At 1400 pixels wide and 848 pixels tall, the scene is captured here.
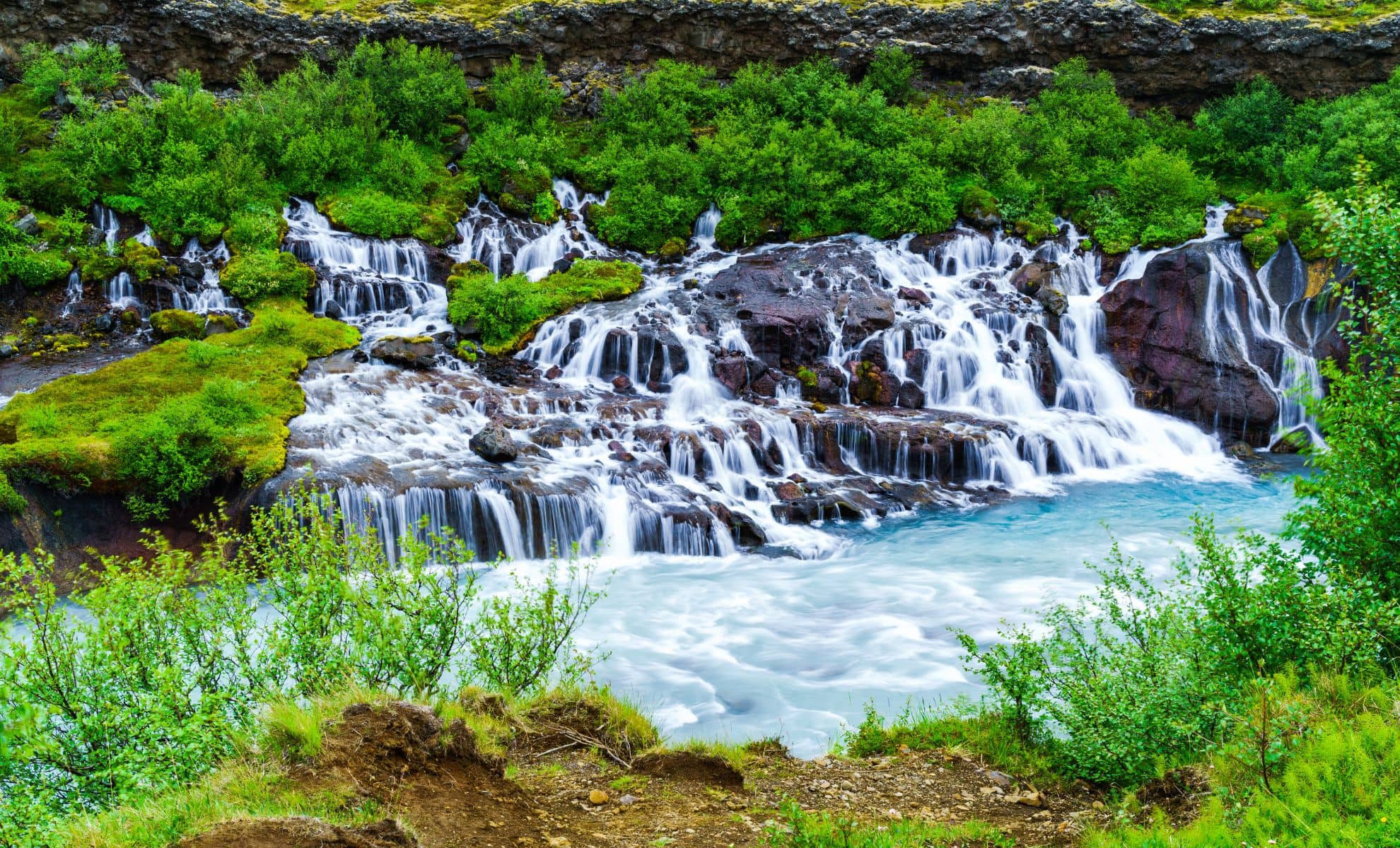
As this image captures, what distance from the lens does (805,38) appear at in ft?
111

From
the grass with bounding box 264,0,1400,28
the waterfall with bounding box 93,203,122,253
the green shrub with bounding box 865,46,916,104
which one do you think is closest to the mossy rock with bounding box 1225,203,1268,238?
the grass with bounding box 264,0,1400,28

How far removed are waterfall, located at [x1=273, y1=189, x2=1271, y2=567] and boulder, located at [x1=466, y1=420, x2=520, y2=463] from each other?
19 cm

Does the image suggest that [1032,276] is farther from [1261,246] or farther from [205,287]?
[205,287]

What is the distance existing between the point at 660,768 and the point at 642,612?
7078mm

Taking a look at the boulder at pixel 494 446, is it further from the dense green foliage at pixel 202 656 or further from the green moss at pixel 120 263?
the green moss at pixel 120 263

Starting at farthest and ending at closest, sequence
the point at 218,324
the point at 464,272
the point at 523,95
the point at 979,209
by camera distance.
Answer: the point at 523,95 → the point at 979,209 → the point at 464,272 → the point at 218,324

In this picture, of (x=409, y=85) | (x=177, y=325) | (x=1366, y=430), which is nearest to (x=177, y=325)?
(x=177, y=325)

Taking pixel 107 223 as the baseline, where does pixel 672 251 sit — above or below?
below

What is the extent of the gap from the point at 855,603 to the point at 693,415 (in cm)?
743

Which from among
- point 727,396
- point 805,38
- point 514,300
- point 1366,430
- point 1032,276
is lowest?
point 727,396

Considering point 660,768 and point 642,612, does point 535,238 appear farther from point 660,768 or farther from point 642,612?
point 660,768

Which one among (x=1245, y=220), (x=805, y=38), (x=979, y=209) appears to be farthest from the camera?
(x=805, y=38)

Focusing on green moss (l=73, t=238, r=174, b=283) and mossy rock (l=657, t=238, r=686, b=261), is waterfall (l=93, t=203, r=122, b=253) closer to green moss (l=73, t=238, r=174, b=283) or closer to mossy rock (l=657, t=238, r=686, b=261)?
green moss (l=73, t=238, r=174, b=283)

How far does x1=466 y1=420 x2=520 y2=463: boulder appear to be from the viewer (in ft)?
56.6
